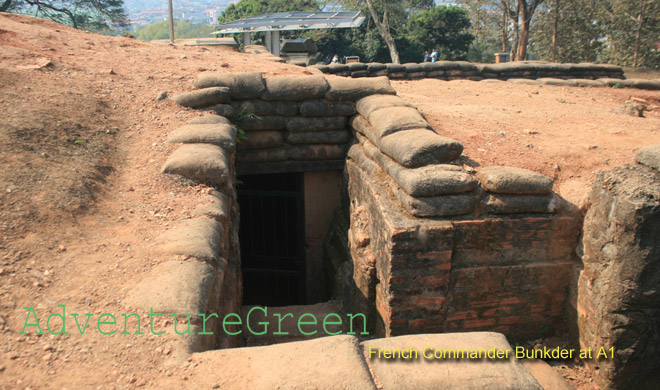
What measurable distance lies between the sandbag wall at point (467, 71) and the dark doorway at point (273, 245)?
159 inches

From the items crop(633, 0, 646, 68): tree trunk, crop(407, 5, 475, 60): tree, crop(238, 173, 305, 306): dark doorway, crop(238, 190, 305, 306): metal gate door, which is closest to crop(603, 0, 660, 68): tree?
crop(633, 0, 646, 68): tree trunk

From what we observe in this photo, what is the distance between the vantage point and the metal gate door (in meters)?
6.16

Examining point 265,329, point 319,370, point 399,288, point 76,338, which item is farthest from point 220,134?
point 319,370

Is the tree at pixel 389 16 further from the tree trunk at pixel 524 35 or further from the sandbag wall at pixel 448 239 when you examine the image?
the sandbag wall at pixel 448 239

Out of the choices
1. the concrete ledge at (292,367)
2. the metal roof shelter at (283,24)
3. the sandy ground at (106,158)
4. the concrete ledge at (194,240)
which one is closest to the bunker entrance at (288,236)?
the sandy ground at (106,158)

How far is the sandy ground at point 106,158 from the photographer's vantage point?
2043 millimetres

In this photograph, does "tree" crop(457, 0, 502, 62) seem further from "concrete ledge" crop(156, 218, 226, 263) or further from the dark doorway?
"concrete ledge" crop(156, 218, 226, 263)

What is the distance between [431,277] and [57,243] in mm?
2464

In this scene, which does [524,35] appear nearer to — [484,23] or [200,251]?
[484,23]

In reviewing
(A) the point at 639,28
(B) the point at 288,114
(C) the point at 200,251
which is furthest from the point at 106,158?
(A) the point at 639,28

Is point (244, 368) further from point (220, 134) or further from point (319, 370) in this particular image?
point (220, 134)

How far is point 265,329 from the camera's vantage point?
4.16m

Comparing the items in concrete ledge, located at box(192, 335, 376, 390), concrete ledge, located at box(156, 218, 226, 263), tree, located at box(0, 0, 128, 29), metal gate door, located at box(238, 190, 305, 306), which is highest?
tree, located at box(0, 0, 128, 29)

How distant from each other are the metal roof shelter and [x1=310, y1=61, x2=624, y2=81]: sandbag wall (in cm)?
647
